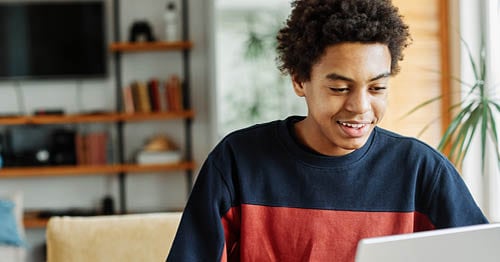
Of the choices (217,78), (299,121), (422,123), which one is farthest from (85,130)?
(299,121)

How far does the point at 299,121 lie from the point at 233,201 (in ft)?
0.69

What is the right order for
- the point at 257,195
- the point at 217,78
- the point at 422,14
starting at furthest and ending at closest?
1. the point at 217,78
2. the point at 422,14
3. the point at 257,195

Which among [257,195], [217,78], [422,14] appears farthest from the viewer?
[217,78]

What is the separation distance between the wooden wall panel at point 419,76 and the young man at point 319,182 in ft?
7.88

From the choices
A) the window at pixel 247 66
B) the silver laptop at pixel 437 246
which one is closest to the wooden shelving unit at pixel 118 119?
the window at pixel 247 66

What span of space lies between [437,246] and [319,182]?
0.44 m

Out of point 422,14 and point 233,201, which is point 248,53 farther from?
point 233,201

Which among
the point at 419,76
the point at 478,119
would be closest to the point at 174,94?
the point at 419,76

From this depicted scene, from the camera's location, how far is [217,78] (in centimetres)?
515

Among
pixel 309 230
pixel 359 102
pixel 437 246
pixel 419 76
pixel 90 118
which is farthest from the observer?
pixel 90 118

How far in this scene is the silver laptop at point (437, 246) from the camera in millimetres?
996

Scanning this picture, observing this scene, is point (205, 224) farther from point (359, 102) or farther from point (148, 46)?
point (148, 46)

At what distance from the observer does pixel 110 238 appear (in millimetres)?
1841

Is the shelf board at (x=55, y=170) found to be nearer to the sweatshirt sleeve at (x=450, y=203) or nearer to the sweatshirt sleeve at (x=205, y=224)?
the sweatshirt sleeve at (x=205, y=224)
